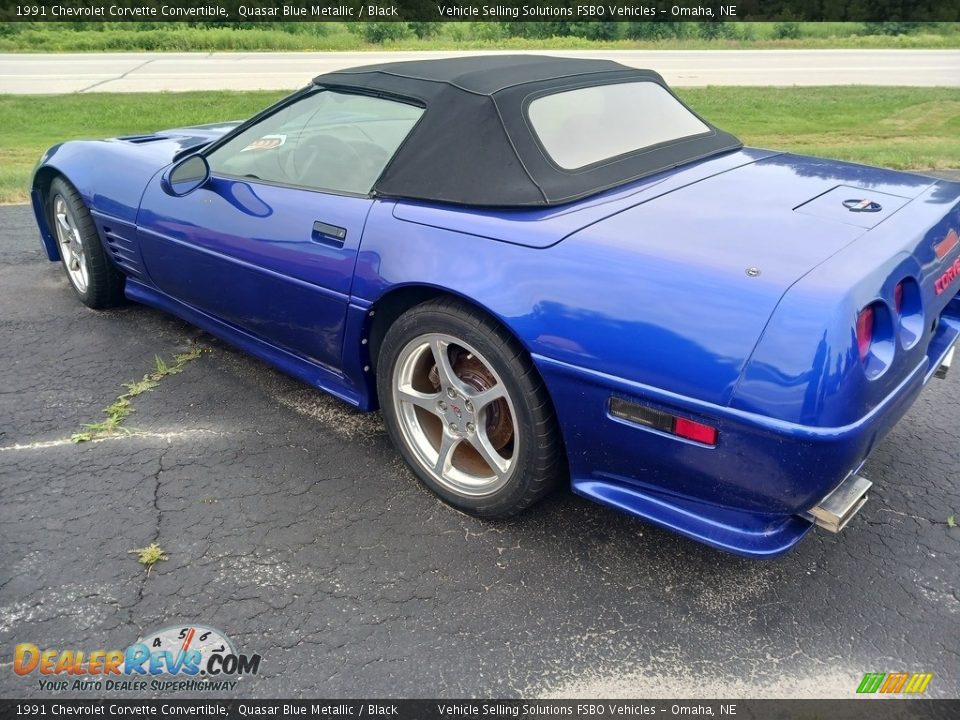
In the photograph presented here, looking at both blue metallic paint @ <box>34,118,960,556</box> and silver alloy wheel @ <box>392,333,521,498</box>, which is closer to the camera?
blue metallic paint @ <box>34,118,960,556</box>

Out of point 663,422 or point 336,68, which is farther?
point 336,68

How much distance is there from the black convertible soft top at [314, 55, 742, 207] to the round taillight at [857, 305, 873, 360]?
37.0 inches

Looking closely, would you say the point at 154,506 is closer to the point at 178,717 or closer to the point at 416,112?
the point at 178,717

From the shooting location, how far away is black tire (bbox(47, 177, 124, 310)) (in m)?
4.05

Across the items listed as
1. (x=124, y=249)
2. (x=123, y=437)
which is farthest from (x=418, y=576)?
(x=124, y=249)

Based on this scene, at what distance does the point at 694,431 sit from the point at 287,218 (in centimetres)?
177

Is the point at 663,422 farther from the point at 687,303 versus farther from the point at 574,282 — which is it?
the point at 574,282

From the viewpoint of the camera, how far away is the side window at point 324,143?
9.27ft

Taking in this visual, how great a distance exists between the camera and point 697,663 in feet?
6.63

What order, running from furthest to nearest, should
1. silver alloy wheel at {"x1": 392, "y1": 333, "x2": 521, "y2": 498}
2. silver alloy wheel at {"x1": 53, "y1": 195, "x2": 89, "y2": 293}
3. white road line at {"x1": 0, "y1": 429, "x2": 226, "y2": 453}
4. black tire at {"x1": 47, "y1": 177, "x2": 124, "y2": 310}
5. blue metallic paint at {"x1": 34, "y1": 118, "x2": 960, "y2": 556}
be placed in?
silver alloy wheel at {"x1": 53, "y1": 195, "x2": 89, "y2": 293} → black tire at {"x1": 47, "y1": 177, "x2": 124, "y2": 310} → white road line at {"x1": 0, "y1": 429, "x2": 226, "y2": 453} → silver alloy wheel at {"x1": 392, "y1": 333, "x2": 521, "y2": 498} → blue metallic paint at {"x1": 34, "y1": 118, "x2": 960, "y2": 556}

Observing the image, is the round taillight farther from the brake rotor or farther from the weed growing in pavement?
the weed growing in pavement

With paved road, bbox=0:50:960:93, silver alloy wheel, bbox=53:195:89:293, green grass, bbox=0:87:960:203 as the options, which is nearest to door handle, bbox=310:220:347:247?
silver alloy wheel, bbox=53:195:89:293

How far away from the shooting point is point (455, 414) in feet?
8.32

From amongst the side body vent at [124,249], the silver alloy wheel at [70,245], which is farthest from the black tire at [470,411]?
the silver alloy wheel at [70,245]
